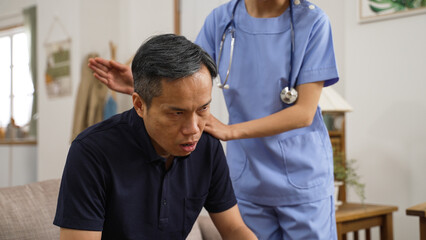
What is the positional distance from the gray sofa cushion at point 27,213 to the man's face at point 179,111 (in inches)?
18.0

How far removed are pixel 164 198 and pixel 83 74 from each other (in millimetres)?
3229

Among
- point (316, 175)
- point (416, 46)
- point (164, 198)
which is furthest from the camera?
point (416, 46)

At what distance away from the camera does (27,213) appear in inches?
50.9

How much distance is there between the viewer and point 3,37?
5.79 meters

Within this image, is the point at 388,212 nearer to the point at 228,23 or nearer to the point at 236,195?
the point at 236,195

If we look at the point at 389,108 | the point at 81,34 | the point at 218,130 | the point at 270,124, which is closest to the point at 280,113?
the point at 270,124

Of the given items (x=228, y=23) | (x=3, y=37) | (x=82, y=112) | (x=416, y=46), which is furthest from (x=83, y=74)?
(x=228, y=23)

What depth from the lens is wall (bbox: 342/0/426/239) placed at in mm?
2619

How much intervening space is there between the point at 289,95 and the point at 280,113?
0.07m

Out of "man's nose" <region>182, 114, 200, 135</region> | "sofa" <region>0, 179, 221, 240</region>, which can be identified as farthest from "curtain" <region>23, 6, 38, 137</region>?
"man's nose" <region>182, 114, 200, 135</region>

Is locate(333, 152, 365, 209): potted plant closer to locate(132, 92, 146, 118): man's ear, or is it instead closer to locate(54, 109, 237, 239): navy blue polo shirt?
locate(54, 109, 237, 239): navy blue polo shirt

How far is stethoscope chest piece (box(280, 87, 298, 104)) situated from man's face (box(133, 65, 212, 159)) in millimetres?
321

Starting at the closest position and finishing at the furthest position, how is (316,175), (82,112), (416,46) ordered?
(316,175) → (416,46) → (82,112)

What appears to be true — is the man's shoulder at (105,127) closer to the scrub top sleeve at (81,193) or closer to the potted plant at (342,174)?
the scrub top sleeve at (81,193)
